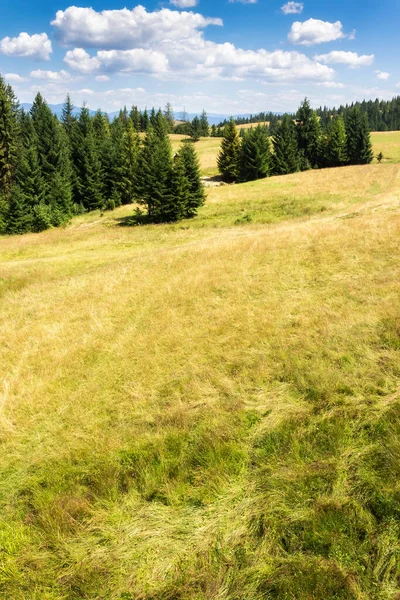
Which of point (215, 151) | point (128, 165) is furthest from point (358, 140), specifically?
point (128, 165)

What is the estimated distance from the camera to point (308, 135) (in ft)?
237

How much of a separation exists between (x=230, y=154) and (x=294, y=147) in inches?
520

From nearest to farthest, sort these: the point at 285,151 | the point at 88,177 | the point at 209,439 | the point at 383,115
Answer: the point at 209,439
the point at 88,177
the point at 285,151
the point at 383,115

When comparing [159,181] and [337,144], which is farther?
[337,144]

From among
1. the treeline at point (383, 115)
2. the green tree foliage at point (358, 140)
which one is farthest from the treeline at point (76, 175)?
the treeline at point (383, 115)

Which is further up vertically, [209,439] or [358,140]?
[358,140]

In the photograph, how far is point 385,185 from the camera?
3962 cm

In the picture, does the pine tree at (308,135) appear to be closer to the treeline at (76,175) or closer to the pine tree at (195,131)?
the treeline at (76,175)

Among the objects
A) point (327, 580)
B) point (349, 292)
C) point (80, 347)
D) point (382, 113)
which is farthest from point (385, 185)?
point (382, 113)

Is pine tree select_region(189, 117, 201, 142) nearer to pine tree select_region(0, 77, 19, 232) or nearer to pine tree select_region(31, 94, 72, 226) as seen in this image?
pine tree select_region(31, 94, 72, 226)

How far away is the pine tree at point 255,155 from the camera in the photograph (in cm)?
6044

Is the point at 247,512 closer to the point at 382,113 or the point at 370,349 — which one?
the point at 370,349

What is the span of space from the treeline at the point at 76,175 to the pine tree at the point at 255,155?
15724 millimetres

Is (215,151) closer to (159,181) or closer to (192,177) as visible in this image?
(192,177)
